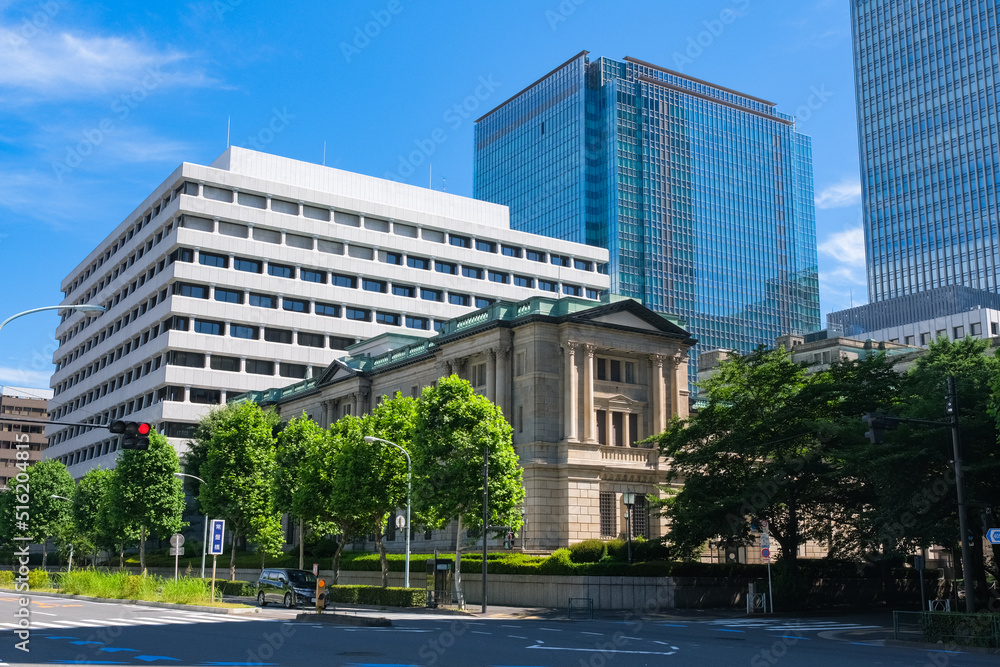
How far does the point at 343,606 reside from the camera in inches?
1838

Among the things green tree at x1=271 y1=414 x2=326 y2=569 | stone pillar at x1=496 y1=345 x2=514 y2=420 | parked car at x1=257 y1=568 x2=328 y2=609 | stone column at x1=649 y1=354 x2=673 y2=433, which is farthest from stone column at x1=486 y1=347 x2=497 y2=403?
parked car at x1=257 y1=568 x2=328 y2=609

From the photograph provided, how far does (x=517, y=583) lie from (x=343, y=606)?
888 cm

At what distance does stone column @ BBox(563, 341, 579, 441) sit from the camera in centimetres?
5653

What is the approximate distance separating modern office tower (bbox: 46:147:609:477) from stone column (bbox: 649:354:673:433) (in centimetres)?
2519

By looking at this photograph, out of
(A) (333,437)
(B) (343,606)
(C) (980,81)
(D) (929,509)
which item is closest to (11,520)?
(A) (333,437)

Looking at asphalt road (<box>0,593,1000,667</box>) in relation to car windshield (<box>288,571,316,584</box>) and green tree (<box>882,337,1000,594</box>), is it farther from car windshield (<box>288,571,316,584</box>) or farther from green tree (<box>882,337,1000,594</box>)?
car windshield (<box>288,571,316,584</box>)

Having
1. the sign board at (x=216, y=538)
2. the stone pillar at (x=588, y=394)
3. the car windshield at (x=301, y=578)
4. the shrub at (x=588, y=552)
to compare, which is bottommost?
the car windshield at (x=301, y=578)

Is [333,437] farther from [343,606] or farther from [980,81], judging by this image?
[980,81]

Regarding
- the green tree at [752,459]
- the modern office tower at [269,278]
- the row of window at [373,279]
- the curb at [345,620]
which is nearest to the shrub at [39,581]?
the curb at [345,620]

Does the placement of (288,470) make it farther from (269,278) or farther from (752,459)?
(269,278)

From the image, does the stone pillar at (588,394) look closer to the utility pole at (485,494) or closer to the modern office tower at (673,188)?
the utility pole at (485,494)

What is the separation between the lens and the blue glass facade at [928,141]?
145263 millimetres

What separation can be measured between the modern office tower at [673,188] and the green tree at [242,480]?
112 metres

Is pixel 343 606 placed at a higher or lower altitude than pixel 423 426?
lower
